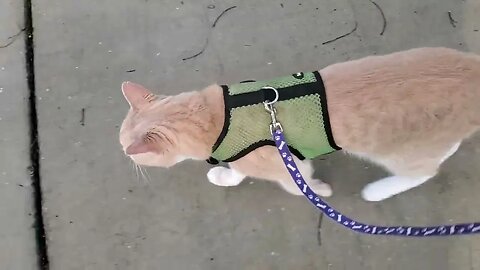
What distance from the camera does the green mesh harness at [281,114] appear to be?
2.27 m

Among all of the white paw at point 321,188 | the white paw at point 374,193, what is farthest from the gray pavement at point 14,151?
the white paw at point 374,193

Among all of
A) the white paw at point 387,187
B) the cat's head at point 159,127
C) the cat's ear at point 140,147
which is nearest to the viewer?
the cat's ear at point 140,147

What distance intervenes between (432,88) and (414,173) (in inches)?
22.0

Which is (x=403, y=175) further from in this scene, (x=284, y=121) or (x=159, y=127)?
(x=159, y=127)

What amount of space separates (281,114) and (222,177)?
73cm

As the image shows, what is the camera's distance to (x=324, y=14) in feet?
10.8

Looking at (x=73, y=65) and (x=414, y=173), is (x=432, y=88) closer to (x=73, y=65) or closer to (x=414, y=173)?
(x=414, y=173)

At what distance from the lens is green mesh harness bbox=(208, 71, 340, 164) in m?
2.27

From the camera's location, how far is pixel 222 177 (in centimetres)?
291

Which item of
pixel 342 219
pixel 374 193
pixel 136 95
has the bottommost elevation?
pixel 374 193

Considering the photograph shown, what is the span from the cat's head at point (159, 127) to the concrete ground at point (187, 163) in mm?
600

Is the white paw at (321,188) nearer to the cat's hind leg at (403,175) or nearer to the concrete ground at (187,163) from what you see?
the concrete ground at (187,163)

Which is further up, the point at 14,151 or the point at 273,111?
the point at 273,111

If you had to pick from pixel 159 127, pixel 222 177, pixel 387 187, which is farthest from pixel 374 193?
pixel 159 127
